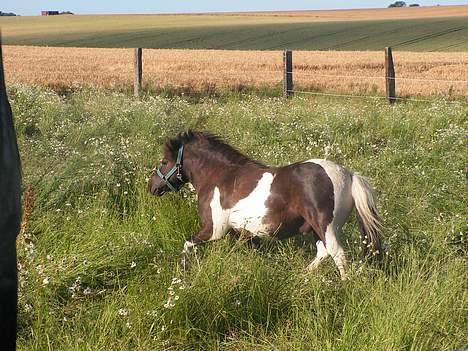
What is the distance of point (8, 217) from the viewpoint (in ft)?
3.52

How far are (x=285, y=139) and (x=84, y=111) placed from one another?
4.23 m

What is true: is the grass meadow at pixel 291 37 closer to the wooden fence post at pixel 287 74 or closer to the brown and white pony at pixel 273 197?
the wooden fence post at pixel 287 74

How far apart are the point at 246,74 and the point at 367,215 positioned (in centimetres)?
2324

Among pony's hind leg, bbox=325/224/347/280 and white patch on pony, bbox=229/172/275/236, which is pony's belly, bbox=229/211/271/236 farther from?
pony's hind leg, bbox=325/224/347/280

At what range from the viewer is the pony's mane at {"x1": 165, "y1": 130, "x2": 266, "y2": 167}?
6686 millimetres

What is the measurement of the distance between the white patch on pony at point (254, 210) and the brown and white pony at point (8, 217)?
4976mm

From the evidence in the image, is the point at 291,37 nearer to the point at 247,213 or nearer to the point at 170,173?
the point at 170,173

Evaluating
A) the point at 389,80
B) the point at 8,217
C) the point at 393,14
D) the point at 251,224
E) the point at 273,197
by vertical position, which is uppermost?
the point at 393,14

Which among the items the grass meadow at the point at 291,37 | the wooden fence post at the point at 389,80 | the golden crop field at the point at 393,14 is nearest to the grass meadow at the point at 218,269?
the wooden fence post at the point at 389,80

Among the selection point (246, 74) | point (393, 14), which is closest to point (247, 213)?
point (246, 74)

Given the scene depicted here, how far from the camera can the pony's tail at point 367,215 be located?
5.66 meters

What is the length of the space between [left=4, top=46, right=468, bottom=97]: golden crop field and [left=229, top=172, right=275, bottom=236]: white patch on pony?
12838 millimetres

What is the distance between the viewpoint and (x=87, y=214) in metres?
6.17

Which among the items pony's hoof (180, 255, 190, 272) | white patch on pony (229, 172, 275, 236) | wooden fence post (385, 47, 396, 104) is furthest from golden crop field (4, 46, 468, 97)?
pony's hoof (180, 255, 190, 272)
